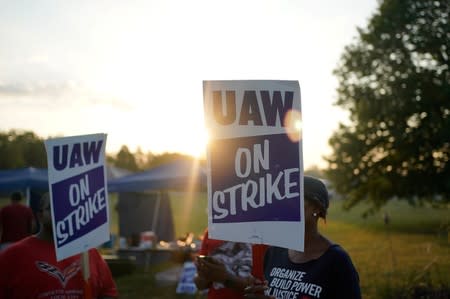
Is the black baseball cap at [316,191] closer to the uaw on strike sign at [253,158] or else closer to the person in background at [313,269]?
the person in background at [313,269]

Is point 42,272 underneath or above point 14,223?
above

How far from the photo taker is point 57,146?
372 cm

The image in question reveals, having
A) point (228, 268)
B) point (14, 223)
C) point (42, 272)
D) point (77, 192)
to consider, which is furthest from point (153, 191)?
point (42, 272)

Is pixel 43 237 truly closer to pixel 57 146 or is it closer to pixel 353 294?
pixel 57 146

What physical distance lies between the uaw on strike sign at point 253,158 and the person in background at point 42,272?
127 cm

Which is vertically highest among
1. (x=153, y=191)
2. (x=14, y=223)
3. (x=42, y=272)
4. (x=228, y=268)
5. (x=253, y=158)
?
(x=253, y=158)

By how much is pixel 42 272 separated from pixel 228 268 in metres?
1.28

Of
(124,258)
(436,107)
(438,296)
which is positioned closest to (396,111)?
(436,107)

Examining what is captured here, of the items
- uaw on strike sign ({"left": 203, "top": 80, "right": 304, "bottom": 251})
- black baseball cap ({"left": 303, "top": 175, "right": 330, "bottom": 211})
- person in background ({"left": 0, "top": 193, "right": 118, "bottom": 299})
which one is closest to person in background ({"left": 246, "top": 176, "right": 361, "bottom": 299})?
black baseball cap ({"left": 303, "top": 175, "right": 330, "bottom": 211})

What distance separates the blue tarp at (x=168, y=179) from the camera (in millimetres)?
13492

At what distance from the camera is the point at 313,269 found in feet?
9.53

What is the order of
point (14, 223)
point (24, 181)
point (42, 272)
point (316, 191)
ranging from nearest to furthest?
point (316, 191) < point (42, 272) < point (14, 223) < point (24, 181)

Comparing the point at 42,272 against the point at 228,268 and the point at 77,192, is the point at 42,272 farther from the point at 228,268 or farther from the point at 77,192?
the point at 228,268

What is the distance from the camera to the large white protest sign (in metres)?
3.58
